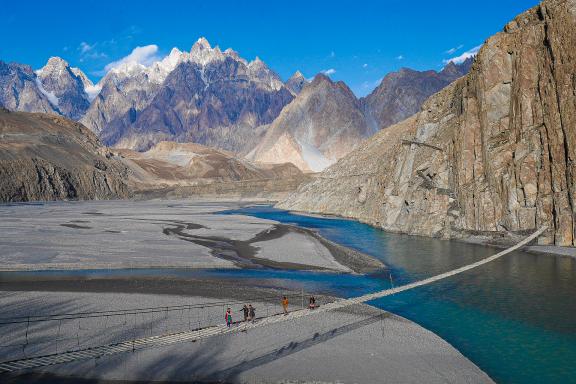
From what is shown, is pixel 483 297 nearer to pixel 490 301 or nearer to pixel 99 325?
pixel 490 301

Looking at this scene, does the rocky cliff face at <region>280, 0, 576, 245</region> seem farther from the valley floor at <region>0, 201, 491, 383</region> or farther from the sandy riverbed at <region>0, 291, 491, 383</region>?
the sandy riverbed at <region>0, 291, 491, 383</region>

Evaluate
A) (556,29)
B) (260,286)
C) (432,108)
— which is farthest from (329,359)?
(432,108)

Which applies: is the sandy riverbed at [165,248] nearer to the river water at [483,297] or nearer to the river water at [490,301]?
the river water at [483,297]

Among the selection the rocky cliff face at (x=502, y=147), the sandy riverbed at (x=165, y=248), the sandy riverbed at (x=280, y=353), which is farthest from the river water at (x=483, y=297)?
the rocky cliff face at (x=502, y=147)

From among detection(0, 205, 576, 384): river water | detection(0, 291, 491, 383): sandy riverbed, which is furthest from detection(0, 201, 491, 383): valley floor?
detection(0, 205, 576, 384): river water

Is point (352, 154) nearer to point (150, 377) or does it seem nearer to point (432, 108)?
point (432, 108)

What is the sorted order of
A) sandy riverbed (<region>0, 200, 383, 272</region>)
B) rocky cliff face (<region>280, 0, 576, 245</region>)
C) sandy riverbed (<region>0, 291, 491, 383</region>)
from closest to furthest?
sandy riverbed (<region>0, 291, 491, 383</region>) < sandy riverbed (<region>0, 200, 383, 272</region>) < rocky cliff face (<region>280, 0, 576, 245</region>)
